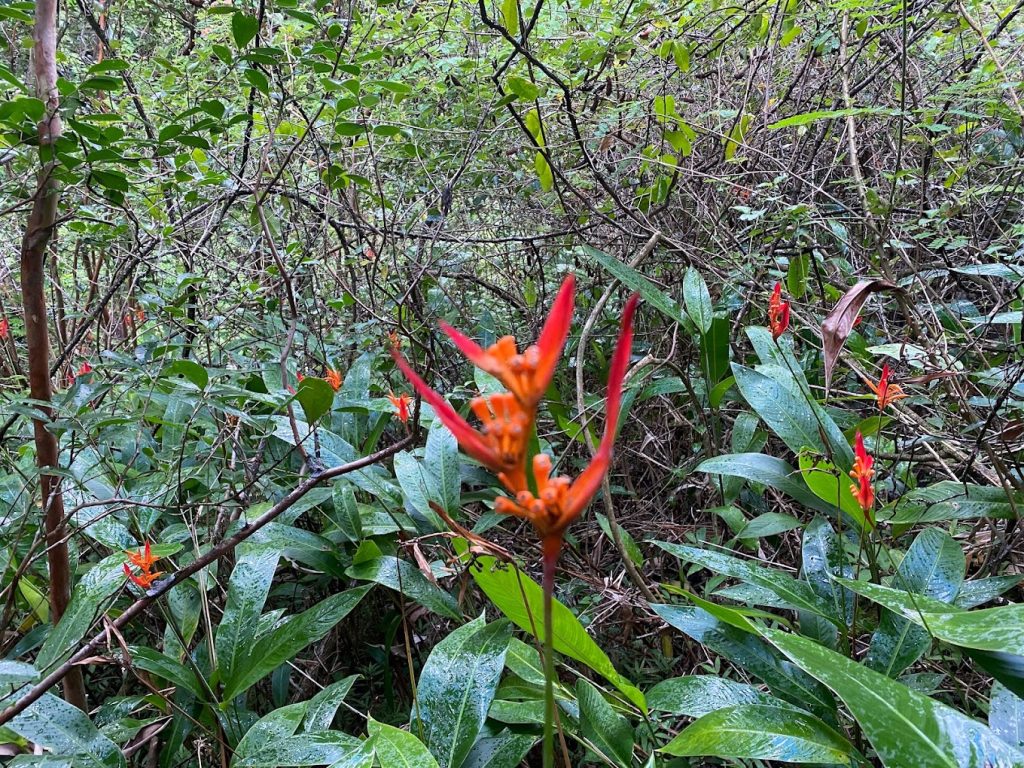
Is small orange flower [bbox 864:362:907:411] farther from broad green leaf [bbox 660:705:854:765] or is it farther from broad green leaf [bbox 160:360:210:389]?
broad green leaf [bbox 160:360:210:389]

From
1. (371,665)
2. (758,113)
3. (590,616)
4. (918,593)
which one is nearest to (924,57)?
(758,113)

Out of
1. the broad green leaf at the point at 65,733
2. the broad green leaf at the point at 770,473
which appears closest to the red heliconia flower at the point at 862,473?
the broad green leaf at the point at 770,473

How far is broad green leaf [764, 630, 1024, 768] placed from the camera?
2.10 feet

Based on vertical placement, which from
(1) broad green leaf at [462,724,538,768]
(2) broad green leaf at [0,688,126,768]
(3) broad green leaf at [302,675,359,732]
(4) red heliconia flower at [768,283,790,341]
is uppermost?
(4) red heliconia flower at [768,283,790,341]

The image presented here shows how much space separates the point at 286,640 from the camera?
104 cm

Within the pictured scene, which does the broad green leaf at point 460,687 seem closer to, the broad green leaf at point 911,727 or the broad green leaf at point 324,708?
the broad green leaf at point 324,708

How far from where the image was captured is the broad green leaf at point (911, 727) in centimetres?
64

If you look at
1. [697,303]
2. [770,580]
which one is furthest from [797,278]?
[770,580]

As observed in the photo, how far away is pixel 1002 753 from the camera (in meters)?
0.64

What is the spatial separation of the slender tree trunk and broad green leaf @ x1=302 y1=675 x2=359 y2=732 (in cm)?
39

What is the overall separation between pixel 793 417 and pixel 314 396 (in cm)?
91

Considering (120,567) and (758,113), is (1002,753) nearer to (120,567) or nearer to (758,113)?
(120,567)

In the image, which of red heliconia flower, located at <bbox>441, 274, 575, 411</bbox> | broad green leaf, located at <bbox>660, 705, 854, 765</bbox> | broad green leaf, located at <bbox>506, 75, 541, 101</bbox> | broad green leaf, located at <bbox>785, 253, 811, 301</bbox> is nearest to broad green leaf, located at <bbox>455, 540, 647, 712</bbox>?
broad green leaf, located at <bbox>660, 705, 854, 765</bbox>

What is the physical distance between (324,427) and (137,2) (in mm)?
2339
